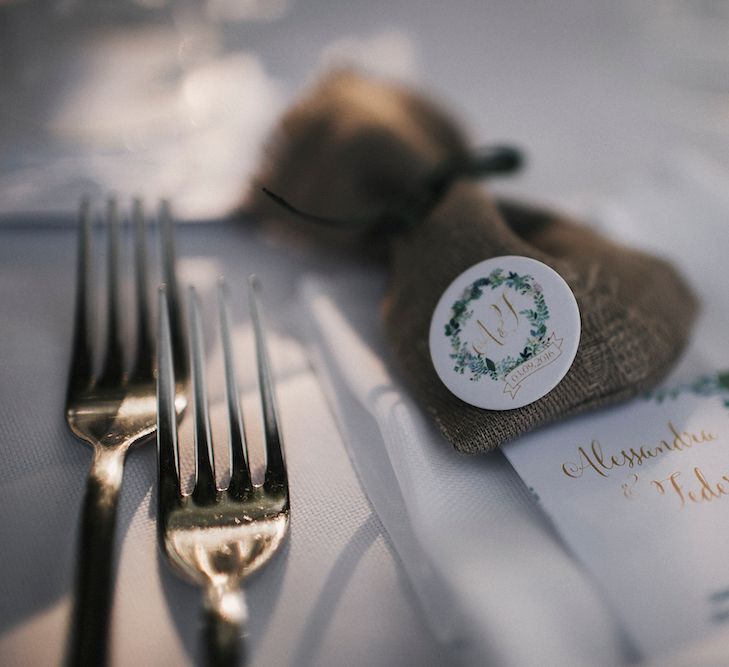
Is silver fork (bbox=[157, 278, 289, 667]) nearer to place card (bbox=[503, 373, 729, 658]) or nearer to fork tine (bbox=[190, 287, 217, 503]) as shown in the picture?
fork tine (bbox=[190, 287, 217, 503])

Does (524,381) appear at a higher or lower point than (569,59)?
lower

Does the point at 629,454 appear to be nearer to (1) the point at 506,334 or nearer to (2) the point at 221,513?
(1) the point at 506,334

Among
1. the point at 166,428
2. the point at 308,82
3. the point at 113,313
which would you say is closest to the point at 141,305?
the point at 113,313

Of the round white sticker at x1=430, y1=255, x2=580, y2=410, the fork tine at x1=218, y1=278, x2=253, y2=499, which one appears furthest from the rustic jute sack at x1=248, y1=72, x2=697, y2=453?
the fork tine at x1=218, y1=278, x2=253, y2=499

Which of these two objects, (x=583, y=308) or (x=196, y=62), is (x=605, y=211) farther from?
(x=196, y=62)

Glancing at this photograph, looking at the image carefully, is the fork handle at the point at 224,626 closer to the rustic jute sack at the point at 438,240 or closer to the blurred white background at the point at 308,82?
the rustic jute sack at the point at 438,240

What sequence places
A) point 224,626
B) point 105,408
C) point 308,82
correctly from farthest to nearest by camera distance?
1. point 308,82
2. point 105,408
3. point 224,626

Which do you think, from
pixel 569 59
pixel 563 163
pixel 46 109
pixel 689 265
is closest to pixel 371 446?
pixel 689 265
